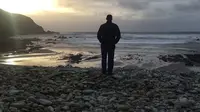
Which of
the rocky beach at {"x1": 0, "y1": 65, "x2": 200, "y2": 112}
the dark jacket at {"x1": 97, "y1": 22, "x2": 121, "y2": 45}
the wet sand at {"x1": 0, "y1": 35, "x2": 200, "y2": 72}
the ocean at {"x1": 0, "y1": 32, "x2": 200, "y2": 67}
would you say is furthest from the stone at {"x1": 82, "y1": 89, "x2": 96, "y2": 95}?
the ocean at {"x1": 0, "y1": 32, "x2": 200, "y2": 67}

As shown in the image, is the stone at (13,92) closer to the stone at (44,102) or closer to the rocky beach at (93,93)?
the rocky beach at (93,93)

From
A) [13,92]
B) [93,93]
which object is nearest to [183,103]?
[93,93]

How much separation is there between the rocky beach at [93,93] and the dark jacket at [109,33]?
1.49 m

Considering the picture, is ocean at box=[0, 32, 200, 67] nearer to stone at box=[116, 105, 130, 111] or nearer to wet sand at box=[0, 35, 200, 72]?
wet sand at box=[0, 35, 200, 72]

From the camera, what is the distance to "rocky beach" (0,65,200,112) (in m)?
9.81

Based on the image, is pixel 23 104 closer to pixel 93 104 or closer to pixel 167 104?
pixel 93 104

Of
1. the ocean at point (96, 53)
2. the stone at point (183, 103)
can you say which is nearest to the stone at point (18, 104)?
the stone at point (183, 103)

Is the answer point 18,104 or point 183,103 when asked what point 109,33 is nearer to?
point 183,103

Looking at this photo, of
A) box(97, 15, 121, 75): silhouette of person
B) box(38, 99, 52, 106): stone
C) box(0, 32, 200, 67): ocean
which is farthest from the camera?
box(0, 32, 200, 67): ocean

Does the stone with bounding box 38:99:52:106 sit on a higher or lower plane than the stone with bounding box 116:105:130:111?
higher

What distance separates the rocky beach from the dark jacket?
4.88 feet

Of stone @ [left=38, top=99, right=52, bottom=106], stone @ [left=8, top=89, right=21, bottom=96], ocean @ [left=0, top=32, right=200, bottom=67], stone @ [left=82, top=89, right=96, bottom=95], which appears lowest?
ocean @ [left=0, top=32, right=200, bottom=67]

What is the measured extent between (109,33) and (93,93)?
3318mm

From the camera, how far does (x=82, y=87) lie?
12.4 m
